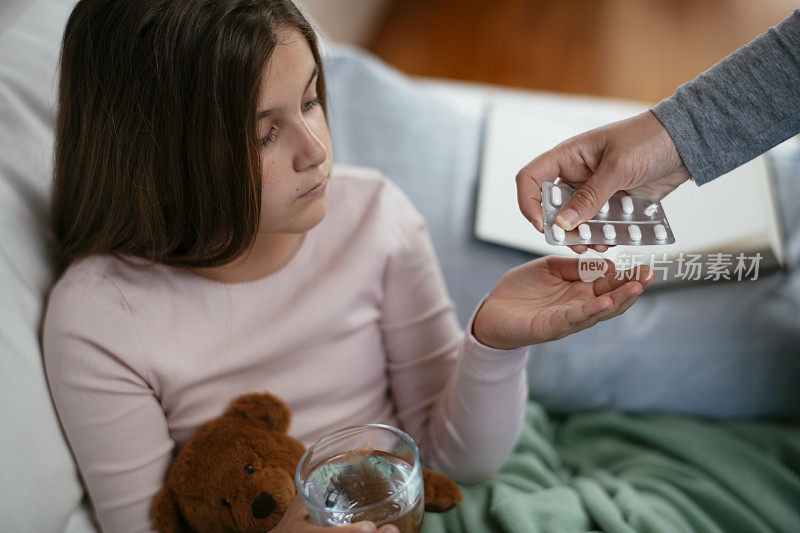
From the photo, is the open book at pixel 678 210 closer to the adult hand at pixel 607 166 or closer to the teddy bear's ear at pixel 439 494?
the adult hand at pixel 607 166

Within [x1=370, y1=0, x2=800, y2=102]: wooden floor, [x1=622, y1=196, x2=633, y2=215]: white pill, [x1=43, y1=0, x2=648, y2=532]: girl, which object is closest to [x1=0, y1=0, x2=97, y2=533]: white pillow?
[x1=43, y1=0, x2=648, y2=532]: girl

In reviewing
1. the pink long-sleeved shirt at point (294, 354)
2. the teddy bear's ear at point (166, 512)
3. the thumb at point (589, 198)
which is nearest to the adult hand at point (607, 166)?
the thumb at point (589, 198)

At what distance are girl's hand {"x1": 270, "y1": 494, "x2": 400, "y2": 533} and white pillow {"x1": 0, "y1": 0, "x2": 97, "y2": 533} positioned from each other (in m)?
0.24

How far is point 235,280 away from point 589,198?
1.33ft

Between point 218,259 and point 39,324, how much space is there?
0.21 metres

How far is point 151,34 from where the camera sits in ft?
2.07

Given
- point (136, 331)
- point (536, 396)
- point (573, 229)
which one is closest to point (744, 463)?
point (536, 396)

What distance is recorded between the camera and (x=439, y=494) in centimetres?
71

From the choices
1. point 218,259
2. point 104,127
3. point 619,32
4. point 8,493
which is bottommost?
point 8,493

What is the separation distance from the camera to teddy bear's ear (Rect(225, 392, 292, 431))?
731 mm

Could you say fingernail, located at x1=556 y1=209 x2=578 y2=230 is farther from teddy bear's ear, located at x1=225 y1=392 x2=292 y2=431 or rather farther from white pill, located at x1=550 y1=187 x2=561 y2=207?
teddy bear's ear, located at x1=225 y1=392 x2=292 y2=431

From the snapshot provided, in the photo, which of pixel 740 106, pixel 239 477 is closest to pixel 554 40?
pixel 740 106

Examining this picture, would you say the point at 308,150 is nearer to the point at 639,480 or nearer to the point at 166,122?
the point at 166,122

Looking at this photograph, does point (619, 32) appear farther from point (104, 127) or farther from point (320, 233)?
point (104, 127)
